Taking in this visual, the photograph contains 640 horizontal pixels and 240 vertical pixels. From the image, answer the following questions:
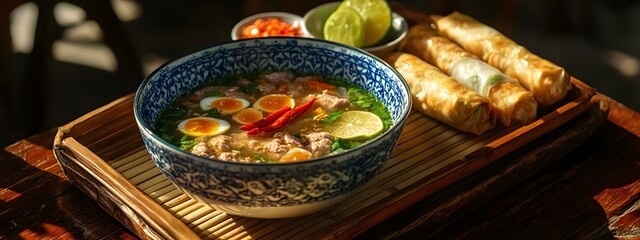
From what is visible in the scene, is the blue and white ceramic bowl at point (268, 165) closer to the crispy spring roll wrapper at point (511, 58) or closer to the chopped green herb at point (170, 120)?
the chopped green herb at point (170, 120)

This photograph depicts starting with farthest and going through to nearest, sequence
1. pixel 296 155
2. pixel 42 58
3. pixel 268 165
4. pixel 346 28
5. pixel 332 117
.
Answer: pixel 42 58, pixel 346 28, pixel 332 117, pixel 296 155, pixel 268 165

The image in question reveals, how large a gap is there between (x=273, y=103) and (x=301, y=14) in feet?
7.23

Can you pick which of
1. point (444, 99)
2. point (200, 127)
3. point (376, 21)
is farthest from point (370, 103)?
point (376, 21)

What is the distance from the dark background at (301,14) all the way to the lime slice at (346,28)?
53.2 inches

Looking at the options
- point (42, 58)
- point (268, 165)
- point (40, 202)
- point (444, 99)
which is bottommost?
point (42, 58)

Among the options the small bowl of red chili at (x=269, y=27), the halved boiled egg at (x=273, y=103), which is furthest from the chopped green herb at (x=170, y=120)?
the small bowl of red chili at (x=269, y=27)

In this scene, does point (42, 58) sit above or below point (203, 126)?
below

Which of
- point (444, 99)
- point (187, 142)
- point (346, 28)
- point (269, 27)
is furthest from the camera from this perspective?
point (269, 27)

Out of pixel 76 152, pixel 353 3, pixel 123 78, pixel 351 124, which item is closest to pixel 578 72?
pixel 353 3

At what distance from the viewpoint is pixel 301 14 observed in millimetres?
4410

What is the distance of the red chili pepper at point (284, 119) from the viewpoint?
Result: 2109mm

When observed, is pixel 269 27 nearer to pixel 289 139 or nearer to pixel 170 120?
pixel 170 120

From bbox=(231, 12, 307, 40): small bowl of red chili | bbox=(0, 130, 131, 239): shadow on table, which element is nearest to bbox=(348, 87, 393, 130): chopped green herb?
bbox=(231, 12, 307, 40): small bowl of red chili

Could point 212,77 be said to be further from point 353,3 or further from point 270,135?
point 353,3
